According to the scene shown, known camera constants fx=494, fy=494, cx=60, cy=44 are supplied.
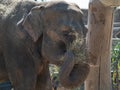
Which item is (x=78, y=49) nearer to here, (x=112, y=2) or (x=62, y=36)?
(x=62, y=36)

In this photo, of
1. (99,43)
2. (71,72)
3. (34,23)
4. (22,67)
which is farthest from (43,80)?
(99,43)

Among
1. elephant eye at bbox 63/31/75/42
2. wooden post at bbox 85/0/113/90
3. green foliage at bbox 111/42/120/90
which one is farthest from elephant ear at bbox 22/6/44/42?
green foliage at bbox 111/42/120/90

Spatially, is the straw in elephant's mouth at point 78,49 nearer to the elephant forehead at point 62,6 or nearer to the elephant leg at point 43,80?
the elephant forehead at point 62,6

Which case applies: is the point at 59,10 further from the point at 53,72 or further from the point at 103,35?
the point at 53,72

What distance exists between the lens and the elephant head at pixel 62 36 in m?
3.91

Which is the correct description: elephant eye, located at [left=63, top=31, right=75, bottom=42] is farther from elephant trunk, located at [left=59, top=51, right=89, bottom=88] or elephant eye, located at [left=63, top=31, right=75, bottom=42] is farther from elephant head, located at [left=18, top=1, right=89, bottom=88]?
Answer: elephant trunk, located at [left=59, top=51, right=89, bottom=88]

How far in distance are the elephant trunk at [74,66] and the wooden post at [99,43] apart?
1206 mm

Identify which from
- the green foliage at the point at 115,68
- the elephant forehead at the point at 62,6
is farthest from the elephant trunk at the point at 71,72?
the green foliage at the point at 115,68

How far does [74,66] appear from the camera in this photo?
13.0 ft

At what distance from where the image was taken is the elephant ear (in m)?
4.25

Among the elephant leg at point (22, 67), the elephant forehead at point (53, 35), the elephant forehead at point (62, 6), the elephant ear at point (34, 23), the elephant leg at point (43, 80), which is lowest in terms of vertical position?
the elephant leg at point (43, 80)

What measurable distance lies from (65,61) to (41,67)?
0.65m

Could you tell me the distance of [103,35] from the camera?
17.5ft

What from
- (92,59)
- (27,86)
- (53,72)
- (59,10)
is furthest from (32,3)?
(53,72)
